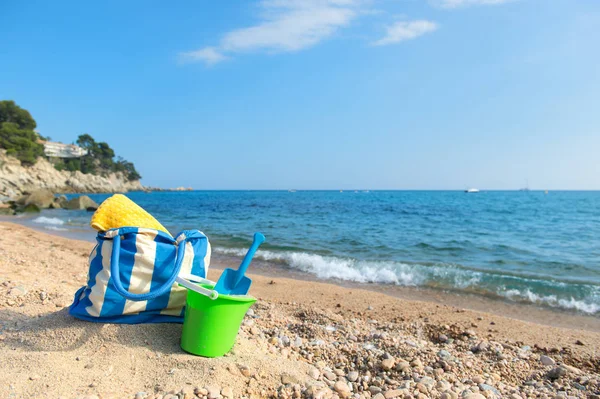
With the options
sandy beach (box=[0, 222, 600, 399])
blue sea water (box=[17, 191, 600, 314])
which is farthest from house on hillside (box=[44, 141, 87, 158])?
sandy beach (box=[0, 222, 600, 399])

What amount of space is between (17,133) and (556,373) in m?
73.0

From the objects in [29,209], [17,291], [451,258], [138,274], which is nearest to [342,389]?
[138,274]

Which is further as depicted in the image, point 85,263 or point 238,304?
Result: point 85,263

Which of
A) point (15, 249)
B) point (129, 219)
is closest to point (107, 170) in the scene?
point (15, 249)

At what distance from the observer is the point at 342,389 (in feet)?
9.30

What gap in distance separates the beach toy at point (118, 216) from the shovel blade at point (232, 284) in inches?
24.6

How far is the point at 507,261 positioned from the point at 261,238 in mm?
9537

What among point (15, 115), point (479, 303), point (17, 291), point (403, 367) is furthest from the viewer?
point (15, 115)

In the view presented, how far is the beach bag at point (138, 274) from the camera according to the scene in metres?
Answer: 2.87

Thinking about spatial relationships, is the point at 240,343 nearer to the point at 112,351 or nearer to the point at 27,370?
the point at 112,351

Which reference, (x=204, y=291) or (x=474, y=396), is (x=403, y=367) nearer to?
(x=474, y=396)

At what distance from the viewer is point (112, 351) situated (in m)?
2.87

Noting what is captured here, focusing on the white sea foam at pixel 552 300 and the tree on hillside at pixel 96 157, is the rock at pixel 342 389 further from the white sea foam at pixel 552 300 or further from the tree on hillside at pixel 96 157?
the tree on hillside at pixel 96 157

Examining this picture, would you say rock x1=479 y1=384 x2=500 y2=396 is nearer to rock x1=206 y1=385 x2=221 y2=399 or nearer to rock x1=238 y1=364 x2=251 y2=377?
rock x1=238 y1=364 x2=251 y2=377
